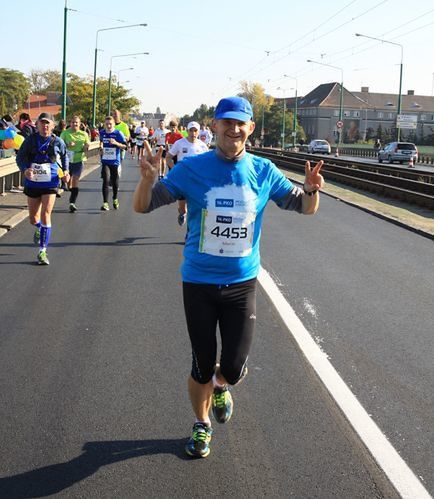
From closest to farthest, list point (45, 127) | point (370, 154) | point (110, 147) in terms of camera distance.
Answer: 1. point (45, 127)
2. point (110, 147)
3. point (370, 154)

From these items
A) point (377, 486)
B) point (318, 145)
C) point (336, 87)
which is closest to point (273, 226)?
point (377, 486)

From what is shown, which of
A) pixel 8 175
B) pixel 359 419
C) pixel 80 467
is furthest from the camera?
pixel 8 175

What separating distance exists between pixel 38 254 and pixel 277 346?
487 centimetres

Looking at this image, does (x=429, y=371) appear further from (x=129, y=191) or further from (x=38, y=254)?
(x=129, y=191)

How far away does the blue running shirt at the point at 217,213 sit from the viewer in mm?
3848

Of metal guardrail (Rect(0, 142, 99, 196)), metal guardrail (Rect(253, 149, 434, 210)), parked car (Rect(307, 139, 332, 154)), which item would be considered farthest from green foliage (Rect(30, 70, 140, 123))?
metal guardrail (Rect(0, 142, 99, 196))

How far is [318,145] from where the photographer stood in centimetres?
7325

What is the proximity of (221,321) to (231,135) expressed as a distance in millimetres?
1007

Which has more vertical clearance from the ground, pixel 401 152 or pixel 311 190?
pixel 401 152

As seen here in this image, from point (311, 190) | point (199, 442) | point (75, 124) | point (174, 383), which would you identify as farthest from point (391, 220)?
point (199, 442)

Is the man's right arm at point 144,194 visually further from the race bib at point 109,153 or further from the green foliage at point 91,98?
the green foliage at point 91,98

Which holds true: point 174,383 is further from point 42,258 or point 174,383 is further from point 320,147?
point 320,147

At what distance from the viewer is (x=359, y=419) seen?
445 cm

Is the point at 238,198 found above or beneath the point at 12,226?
above
